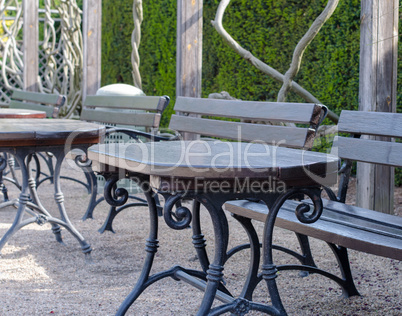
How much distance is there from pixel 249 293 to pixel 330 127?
115 inches

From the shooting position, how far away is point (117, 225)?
164 inches

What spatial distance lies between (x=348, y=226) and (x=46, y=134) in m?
1.57

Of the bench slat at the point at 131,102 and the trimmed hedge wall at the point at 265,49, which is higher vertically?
the trimmed hedge wall at the point at 265,49

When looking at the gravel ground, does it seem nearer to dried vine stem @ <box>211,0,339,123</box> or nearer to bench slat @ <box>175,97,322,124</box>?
bench slat @ <box>175,97,322,124</box>

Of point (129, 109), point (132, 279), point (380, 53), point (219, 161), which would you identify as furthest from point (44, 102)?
point (219, 161)

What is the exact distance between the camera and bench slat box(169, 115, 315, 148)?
2.72 meters

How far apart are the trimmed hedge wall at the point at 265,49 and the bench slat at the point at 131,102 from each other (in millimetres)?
2067

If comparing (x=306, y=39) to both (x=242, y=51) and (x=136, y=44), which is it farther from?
(x=136, y=44)

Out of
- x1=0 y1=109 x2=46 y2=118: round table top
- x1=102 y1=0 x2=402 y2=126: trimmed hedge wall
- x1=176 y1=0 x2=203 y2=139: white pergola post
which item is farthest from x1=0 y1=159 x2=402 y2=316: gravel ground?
x1=102 y1=0 x2=402 y2=126: trimmed hedge wall

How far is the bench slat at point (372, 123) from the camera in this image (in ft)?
8.29

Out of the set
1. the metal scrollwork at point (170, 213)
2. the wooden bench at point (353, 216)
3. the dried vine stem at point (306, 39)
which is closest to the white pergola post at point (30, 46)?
the dried vine stem at point (306, 39)

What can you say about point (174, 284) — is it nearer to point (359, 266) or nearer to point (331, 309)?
point (331, 309)

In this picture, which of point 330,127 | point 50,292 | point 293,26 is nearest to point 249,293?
point 50,292

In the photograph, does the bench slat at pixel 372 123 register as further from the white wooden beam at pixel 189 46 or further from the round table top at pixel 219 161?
the white wooden beam at pixel 189 46
